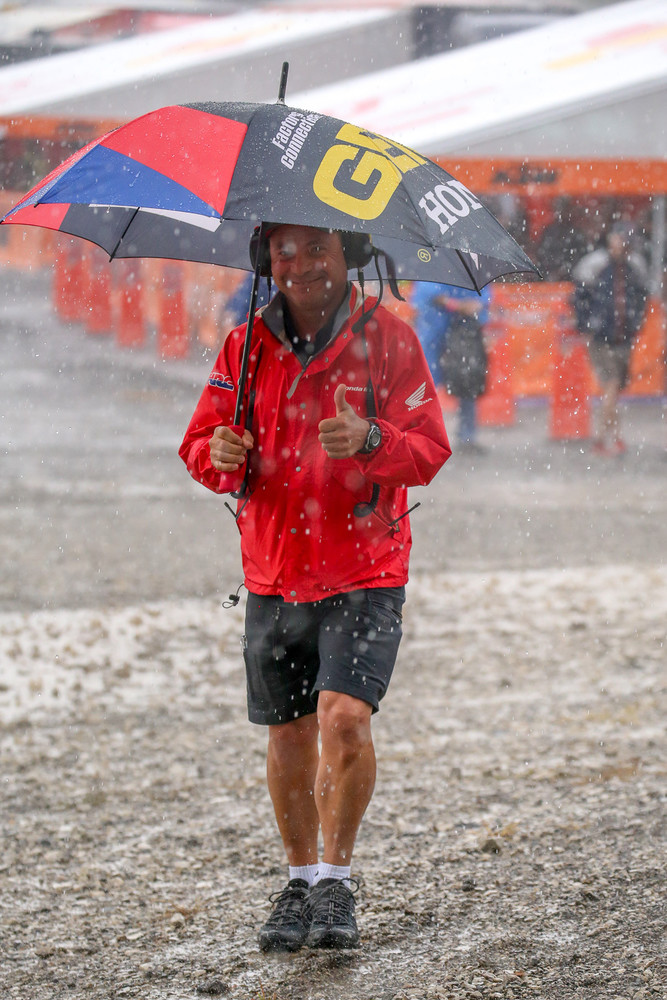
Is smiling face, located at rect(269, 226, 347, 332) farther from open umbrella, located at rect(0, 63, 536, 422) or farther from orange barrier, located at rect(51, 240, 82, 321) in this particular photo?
orange barrier, located at rect(51, 240, 82, 321)

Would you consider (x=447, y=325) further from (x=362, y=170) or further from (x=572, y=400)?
(x=362, y=170)

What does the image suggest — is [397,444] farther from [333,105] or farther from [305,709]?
[333,105]

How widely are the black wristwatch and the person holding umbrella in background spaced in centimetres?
5

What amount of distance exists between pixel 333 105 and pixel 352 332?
39.3ft

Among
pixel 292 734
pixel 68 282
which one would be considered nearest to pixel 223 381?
pixel 292 734

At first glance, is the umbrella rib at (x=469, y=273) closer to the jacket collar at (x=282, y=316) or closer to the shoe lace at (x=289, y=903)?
the jacket collar at (x=282, y=316)

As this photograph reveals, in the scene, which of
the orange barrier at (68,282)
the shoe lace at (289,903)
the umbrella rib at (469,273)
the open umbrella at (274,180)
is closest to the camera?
the open umbrella at (274,180)

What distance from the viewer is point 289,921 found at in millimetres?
3467

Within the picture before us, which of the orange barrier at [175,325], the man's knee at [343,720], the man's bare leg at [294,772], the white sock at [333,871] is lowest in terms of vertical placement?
the white sock at [333,871]

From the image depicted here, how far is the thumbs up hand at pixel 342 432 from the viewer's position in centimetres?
312

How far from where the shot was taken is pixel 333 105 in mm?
14648

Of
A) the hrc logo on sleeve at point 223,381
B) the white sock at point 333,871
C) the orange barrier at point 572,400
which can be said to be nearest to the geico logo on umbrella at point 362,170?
the hrc logo on sleeve at point 223,381

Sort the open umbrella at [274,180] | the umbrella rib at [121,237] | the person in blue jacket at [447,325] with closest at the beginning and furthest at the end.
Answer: the open umbrella at [274,180] → the umbrella rib at [121,237] → the person in blue jacket at [447,325]

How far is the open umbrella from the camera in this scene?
3.05 meters
